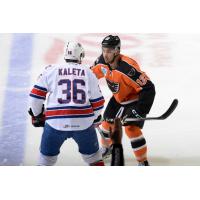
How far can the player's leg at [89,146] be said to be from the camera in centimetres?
311

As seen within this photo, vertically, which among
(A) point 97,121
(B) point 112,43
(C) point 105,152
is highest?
(B) point 112,43

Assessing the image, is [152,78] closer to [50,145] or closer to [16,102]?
[16,102]

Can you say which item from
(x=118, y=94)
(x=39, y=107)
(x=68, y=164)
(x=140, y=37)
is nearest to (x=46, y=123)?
(x=39, y=107)

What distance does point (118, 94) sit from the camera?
3.53 m

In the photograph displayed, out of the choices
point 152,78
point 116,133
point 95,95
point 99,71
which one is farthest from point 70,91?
point 152,78

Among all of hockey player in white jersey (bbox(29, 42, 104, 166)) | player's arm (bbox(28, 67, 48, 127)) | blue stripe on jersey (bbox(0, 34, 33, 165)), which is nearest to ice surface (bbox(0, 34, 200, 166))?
blue stripe on jersey (bbox(0, 34, 33, 165))

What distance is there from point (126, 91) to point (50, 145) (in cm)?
60

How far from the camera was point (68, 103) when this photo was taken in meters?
3.04

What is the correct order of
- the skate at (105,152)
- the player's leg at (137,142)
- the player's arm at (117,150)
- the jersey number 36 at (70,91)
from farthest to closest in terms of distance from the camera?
1. the player's leg at (137,142)
2. the skate at (105,152)
3. the player's arm at (117,150)
4. the jersey number 36 at (70,91)

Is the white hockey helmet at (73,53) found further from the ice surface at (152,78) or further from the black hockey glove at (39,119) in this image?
the ice surface at (152,78)

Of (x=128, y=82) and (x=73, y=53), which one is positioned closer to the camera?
(x=73, y=53)

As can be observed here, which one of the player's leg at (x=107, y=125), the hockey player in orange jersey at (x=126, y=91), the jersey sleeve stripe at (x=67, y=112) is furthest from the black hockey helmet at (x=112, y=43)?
the jersey sleeve stripe at (x=67, y=112)

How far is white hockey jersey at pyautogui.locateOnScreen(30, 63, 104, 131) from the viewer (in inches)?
119

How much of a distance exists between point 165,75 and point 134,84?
1.79 ft
